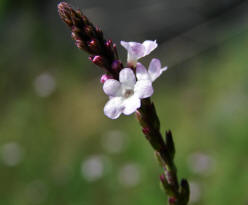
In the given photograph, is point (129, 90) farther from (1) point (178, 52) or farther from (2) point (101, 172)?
(1) point (178, 52)

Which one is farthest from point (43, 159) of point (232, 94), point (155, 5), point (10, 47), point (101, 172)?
point (155, 5)

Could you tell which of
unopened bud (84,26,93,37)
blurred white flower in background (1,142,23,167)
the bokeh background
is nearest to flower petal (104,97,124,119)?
→ unopened bud (84,26,93,37)

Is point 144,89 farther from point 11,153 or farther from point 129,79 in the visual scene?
point 11,153

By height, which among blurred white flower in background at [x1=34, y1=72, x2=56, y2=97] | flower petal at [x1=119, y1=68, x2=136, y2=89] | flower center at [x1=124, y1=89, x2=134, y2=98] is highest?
blurred white flower in background at [x1=34, y1=72, x2=56, y2=97]

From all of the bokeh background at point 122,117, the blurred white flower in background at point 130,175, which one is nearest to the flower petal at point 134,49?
the bokeh background at point 122,117

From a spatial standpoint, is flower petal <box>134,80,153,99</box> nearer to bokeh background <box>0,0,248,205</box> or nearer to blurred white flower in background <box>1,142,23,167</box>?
bokeh background <box>0,0,248,205</box>

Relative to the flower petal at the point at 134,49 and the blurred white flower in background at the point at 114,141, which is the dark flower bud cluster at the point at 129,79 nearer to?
the flower petal at the point at 134,49
